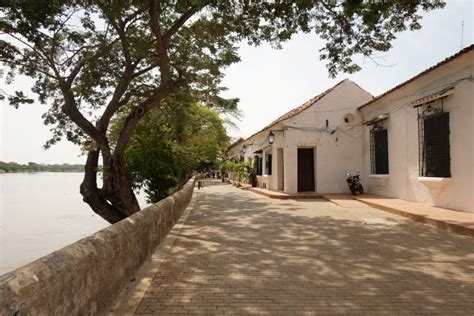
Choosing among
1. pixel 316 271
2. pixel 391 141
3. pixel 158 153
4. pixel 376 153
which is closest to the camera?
pixel 316 271

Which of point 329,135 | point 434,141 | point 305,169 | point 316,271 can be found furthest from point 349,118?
point 316,271

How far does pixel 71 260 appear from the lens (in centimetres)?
289

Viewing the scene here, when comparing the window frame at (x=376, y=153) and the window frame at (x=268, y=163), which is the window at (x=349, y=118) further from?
the window frame at (x=268, y=163)

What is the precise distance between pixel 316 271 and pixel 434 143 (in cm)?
732

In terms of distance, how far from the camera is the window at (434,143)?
9.95 m

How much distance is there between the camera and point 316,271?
5.06 meters

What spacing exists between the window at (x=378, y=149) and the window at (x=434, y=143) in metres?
2.80

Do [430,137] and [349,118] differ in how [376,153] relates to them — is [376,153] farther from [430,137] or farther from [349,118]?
[430,137]

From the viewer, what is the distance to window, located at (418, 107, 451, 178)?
995cm

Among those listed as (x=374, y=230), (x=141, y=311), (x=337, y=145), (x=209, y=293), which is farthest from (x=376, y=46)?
(x=141, y=311)

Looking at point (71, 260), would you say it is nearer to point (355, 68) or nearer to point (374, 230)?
point (374, 230)

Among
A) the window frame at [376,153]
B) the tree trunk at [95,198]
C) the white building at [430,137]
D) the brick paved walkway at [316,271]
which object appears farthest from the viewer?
the window frame at [376,153]

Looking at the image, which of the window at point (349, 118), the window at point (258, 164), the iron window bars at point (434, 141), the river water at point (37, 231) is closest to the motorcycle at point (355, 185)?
the window at point (349, 118)

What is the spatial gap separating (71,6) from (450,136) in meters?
10.1
